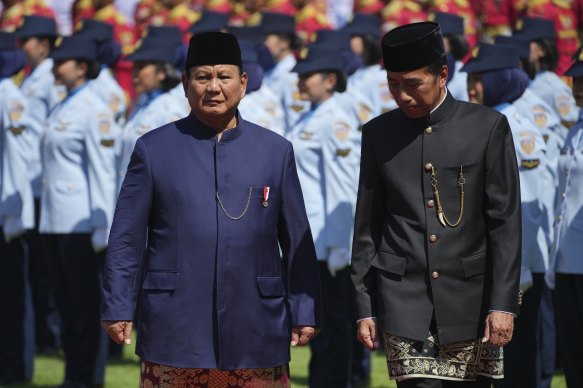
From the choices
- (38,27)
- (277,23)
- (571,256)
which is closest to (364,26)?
(277,23)

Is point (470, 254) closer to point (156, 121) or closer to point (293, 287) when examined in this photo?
point (293, 287)

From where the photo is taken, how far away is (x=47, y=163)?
9688 mm

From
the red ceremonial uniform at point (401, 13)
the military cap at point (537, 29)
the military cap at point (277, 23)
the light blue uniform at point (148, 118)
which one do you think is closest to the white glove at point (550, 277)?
the light blue uniform at point (148, 118)

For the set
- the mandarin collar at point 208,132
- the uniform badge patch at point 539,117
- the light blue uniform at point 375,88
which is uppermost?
the light blue uniform at point 375,88

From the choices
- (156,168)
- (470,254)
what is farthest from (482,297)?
(156,168)

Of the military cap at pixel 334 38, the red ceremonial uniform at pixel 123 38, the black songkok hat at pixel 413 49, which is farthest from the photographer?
the red ceremonial uniform at pixel 123 38

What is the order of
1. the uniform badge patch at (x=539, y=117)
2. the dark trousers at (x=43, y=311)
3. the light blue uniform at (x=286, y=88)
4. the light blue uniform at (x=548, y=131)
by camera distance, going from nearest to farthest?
the light blue uniform at (x=548, y=131) → the uniform badge patch at (x=539, y=117) → the dark trousers at (x=43, y=311) → the light blue uniform at (x=286, y=88)

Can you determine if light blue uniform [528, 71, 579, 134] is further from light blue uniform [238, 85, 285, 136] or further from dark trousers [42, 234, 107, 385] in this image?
dark trousers [42, 234, 107, 385]

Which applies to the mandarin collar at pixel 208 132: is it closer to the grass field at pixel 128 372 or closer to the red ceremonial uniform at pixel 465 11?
the grass field at pixel 128 372

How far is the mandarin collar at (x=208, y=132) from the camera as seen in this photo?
19.1 ft

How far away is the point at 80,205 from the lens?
9641 mm

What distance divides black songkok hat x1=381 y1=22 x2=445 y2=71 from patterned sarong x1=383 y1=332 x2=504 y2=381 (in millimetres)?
1107

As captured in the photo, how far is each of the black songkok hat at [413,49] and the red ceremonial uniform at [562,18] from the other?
773 cm

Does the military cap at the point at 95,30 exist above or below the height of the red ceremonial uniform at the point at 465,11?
below
